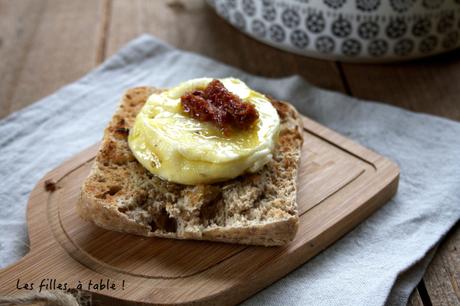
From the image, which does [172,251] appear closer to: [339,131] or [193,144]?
[193,144]

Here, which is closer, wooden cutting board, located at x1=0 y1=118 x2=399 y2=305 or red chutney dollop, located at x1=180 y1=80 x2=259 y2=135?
wooden cutting board, located at x1=0 y1=118 x2=399 y2=305

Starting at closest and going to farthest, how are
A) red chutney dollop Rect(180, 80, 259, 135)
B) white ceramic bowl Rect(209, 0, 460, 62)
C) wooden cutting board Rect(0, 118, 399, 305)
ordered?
wooden cutting board Rect(0, 118, 399, 305) < red chutney dollop Rect(180, 80, 259, 135) < white ceramic bowl Rect(209, 0, 460, 62)

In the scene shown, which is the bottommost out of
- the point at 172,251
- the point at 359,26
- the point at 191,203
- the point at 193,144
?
the point at 172,251

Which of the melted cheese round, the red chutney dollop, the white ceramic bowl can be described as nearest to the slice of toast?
the melted cheese round

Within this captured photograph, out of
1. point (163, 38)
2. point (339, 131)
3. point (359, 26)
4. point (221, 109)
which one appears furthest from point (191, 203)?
point (163, 38)

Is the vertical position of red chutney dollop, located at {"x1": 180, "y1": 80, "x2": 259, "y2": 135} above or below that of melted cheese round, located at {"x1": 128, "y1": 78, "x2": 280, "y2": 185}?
above

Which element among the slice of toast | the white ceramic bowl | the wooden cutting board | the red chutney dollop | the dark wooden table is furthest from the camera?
the dark wooden table

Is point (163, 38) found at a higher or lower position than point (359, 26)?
lower

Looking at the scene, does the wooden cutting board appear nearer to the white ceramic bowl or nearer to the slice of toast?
the slice of toast
